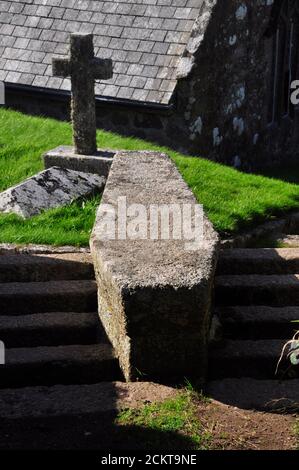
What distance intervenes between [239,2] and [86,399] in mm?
8257

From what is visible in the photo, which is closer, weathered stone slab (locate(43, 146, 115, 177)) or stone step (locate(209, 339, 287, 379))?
stone step (locate(209, 339, 287, 379))

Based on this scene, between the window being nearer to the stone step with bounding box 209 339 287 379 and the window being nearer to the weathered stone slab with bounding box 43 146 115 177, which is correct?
the weathered stone slab with bounding box 43 146 115 177

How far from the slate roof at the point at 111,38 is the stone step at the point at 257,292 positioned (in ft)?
16.2

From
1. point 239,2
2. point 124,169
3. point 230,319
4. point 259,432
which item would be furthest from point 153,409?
point 239,2

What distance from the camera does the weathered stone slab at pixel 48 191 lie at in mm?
7223

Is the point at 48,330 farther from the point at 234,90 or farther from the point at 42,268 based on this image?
the point at 234,90

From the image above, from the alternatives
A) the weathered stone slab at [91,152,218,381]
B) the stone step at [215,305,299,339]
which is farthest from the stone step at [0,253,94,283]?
the stone step at [215,305,299,339]

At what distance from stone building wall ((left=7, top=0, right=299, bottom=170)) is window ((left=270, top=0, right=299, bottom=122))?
0.38 metres

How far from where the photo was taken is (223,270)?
6070 millimetres

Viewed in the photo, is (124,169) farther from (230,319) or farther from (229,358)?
(229,358)

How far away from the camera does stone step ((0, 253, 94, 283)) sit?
19.0ft

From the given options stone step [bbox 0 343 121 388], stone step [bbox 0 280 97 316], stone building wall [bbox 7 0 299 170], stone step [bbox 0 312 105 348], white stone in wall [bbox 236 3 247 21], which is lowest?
stone step [bbox 0 343 121 388]
